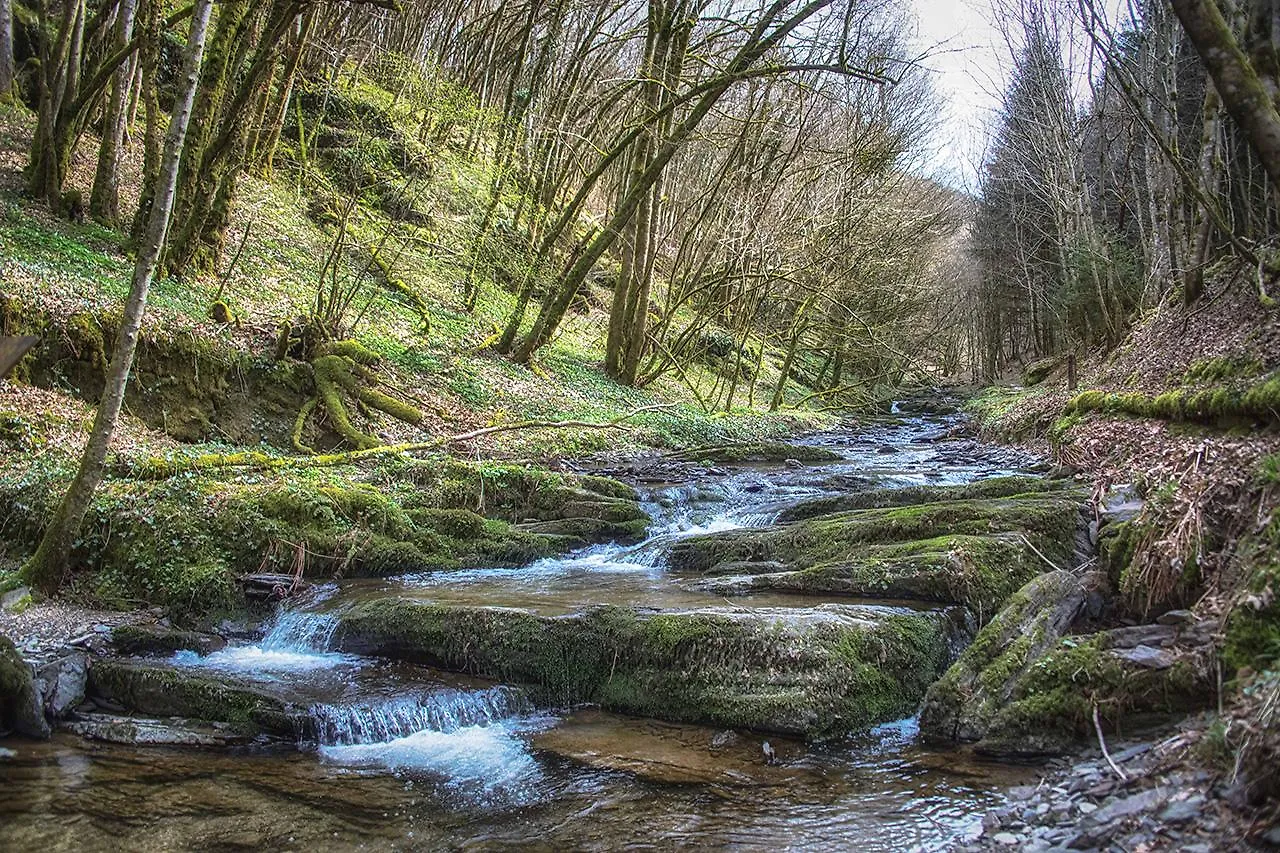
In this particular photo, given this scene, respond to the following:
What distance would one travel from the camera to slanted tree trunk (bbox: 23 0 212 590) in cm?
659

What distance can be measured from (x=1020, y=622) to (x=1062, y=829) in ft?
7.51

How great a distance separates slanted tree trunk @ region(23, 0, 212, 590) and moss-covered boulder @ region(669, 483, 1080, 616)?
5631 millimetres

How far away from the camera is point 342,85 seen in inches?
862

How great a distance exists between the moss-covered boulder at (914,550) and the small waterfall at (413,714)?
272 cm

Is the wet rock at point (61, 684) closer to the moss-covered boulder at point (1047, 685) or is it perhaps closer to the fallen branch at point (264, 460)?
the fallen branch at point (264, 460)

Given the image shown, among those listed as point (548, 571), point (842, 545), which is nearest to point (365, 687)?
point (548, 571)

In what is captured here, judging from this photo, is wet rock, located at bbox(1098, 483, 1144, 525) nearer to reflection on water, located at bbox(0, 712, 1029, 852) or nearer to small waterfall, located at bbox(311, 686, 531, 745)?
reflection on water, located at bbox(0, 712, 1029, 852)

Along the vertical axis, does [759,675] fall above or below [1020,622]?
below

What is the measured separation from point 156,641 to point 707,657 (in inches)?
185

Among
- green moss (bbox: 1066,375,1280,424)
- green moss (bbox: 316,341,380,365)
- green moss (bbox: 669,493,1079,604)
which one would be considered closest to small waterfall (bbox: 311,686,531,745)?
green moss (bbox: 669,493,1079,604)

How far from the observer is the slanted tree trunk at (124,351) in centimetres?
659

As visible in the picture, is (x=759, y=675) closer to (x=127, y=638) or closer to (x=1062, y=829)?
(x=1062, y=829)

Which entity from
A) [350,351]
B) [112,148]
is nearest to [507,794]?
[350,351]

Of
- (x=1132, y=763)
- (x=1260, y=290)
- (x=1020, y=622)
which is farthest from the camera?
(x=1260, y=290)
